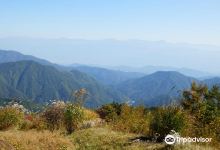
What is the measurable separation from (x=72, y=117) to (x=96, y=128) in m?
1.09

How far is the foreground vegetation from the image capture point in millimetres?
12942

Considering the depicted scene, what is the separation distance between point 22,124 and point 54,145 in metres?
6.09

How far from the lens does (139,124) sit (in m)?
16.7

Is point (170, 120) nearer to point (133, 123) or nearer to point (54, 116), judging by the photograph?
point (133, 123)

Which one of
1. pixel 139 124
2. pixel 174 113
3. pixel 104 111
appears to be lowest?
pixel 104 111

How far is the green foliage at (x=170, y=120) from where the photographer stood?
13039 mm

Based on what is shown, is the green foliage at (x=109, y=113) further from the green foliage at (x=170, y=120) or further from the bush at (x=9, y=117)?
the green foliage at (x=170, y=120)

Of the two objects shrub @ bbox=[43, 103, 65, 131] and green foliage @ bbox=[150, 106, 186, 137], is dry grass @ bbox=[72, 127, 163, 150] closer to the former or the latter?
green foliage @ bbox=[150, 106, 186, 137]

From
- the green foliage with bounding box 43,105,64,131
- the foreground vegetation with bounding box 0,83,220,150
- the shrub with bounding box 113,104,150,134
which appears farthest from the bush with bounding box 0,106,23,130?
the shrub with bounding box 113,104,150,134

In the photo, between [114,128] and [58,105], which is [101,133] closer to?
[114,128]

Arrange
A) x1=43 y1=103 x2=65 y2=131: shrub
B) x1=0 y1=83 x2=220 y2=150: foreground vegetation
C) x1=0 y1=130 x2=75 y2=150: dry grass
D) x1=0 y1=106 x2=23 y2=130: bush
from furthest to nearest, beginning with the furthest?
x1=43 y1=103 x2=65 y2=131: shrub < x1=0 y1=106 x2=23 y2=130: bush < x1=0 y1=83 x2=220 y2=150: foreground vegetation < x1=0 y1=130 x2=75 y2=150: dry grass

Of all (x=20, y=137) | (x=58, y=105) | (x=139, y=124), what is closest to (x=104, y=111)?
(x=58, y=105)

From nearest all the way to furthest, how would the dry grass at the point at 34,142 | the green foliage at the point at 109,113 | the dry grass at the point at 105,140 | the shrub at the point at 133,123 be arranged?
1. the dry grass at the point at 34,142
2. the dry grass at the point at 105,140
3. the shrub at the point at 133,123
4. the green foliage at the point at 109,113

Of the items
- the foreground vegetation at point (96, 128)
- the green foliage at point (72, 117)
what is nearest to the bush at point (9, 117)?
the foreground vegetation at point (96, 128)
